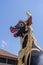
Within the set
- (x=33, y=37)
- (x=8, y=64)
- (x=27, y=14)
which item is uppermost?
(x=27, y=14)

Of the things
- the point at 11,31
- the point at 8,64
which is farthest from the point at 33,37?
the point at 8,64

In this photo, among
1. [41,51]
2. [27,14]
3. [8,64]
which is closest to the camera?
[41,51]

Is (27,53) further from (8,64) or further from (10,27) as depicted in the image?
(8,64)

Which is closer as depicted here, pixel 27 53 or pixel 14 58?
pixel 27 53

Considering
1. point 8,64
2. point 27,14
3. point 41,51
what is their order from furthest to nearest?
point 8,64, point 27,14, point 41,51

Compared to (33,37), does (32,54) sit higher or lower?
lower

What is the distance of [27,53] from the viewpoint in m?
20.0

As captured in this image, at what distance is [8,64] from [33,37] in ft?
19.9

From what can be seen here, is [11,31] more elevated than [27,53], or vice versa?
[11,31]

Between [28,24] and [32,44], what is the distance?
1.71m

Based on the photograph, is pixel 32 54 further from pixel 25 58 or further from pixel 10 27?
pixel 10 27

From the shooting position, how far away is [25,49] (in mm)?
20250

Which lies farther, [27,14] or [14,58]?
[14,58]

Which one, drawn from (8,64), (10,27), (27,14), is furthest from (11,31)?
(8,64)
